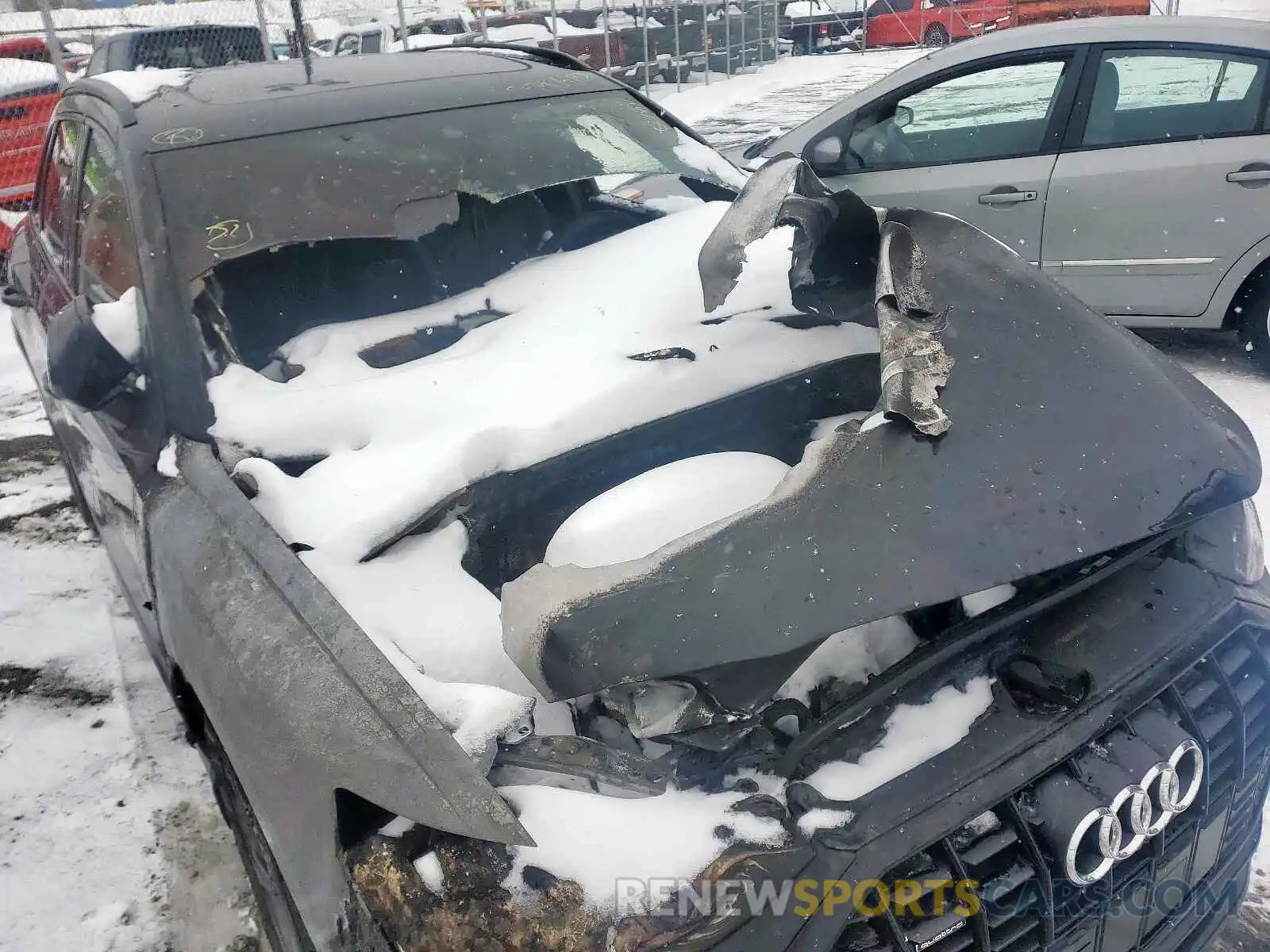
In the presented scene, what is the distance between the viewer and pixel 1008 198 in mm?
4312

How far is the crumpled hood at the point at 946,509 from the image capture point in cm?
133

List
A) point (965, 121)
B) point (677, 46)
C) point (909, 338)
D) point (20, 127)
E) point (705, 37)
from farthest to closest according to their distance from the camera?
point (705, 37)
point (677, 46)
point (20, 127)
point (965, 121)
point (909, 338)

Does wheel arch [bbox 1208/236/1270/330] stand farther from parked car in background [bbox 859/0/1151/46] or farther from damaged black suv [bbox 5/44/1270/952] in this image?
parked car in background [bbox 859/0/1151/46]

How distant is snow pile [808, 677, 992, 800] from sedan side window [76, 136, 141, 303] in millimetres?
1865

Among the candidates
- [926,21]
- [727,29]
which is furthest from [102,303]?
[926,21]

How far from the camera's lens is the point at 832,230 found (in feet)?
6.94

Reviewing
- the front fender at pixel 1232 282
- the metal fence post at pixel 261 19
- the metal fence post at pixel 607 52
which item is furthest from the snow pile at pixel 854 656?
the metal fence post at pixel 607 52

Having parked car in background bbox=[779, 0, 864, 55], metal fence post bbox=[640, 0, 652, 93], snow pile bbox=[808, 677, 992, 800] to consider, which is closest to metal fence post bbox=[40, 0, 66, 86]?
metal fence post bbox=[640, 0, 652, 93]

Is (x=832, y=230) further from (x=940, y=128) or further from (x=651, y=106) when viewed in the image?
(x=940, y=128)

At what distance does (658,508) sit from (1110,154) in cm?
353

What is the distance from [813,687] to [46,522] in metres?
3.79

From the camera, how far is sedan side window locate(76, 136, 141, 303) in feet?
7.42

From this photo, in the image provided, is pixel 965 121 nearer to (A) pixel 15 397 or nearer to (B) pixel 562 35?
(A) pixel 15 397

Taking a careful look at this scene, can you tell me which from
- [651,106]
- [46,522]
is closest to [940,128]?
[651,106]
